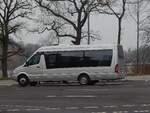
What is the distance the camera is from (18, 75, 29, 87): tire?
107ft

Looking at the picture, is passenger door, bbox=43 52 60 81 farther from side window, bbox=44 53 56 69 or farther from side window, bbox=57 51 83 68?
side window, bbox=57 51 83 68

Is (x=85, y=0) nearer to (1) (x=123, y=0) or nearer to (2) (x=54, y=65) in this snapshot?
(1) (x=123, y=0)

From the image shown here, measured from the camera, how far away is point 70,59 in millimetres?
31750

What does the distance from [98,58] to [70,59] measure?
1878mm

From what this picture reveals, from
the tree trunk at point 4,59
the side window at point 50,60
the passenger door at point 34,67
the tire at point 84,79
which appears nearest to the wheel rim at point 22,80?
the passenger door at point 34,67

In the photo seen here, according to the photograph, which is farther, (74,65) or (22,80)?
(22,80)

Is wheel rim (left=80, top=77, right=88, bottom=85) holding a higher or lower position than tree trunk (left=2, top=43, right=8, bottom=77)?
lower

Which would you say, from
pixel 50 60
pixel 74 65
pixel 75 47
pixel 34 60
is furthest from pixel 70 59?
pixel 34 60

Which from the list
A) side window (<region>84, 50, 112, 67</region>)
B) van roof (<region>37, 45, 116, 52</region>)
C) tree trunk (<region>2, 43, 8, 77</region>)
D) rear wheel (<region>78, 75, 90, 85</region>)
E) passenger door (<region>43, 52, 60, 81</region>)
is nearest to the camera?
side window (<region>84, 50, 112, 67</region>)

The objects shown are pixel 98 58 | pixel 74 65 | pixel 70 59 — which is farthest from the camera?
pixel 70 59

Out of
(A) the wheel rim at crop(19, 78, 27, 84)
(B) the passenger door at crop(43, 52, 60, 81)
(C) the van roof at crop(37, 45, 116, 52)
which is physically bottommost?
(A) the wheel rim at crop(19, 78, 27, 84)

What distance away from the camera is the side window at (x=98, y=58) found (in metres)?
30.9

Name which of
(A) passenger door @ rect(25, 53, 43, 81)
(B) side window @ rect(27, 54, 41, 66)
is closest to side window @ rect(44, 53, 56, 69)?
(A) passenger door @ rect(25, 53, 43, 81)

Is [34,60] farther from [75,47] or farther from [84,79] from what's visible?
[84,79]
